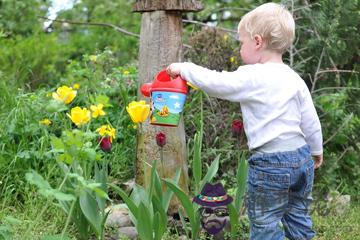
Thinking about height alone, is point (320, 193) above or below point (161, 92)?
below

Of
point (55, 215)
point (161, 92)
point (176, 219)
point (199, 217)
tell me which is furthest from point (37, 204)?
point (161, 92)

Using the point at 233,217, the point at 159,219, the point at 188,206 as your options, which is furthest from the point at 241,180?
the point at 159,219

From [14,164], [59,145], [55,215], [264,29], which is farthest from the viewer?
[14,164]

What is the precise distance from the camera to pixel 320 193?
5.00 meters

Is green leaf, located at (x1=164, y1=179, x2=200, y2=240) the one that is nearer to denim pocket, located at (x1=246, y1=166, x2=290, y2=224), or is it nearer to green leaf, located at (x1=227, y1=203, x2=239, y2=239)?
green leaf, located at (x1=227, y1=203, x2=239, y2=239)

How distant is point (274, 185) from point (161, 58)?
1.31m

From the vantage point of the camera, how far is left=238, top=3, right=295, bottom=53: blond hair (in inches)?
118

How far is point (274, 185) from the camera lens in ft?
10.0

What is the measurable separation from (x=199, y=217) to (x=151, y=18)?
3.96ft

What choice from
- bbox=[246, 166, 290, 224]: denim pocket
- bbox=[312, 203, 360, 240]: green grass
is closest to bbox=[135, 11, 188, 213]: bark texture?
bbox=[312, 203, 360, 240]: green grass

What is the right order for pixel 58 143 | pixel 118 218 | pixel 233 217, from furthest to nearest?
pixel 118 218 < pixel 233 217 < pixel 58 143

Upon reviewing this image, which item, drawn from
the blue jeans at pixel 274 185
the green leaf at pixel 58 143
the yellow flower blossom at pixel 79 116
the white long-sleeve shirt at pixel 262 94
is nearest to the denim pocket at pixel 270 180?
the blue jeans at pixel 274 185

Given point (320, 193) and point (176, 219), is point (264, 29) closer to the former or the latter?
point (176, 219)

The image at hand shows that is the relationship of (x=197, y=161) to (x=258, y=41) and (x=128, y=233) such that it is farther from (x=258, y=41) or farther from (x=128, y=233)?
(x=258, y=41)
